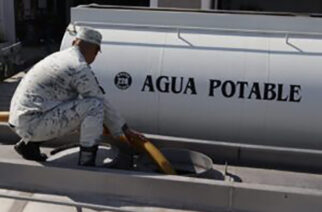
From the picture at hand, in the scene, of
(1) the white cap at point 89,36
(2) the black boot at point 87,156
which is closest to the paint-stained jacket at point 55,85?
(1) the white cap at point 89,36

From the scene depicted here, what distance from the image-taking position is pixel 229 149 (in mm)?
4406

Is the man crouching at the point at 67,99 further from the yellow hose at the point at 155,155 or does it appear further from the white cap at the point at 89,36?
the yellow hose at the point at 155,155

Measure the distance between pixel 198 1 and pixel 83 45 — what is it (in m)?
6.53

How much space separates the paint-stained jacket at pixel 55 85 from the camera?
12.4 feet

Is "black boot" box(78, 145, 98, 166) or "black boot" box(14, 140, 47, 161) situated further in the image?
"black boot" box(14, 140, 47, 161)

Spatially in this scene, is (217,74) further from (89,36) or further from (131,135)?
(89,36)

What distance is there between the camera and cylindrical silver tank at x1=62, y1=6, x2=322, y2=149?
4371mm

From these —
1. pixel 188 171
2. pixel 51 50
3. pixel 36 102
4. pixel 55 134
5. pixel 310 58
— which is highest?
pixel 310 58

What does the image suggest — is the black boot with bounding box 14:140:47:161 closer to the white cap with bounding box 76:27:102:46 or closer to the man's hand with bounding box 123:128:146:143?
the man's hand with bounding box 123:128:146:143

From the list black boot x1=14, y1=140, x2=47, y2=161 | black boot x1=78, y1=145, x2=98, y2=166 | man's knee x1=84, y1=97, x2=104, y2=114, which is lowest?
black boot x1=14, y1=140, x2=47, y2=161

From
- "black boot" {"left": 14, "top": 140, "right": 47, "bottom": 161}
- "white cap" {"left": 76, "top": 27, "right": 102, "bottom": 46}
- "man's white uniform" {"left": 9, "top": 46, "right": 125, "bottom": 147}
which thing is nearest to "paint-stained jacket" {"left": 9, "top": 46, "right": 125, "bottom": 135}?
"man's white uniform" {"left": 9, "top": 46, "right": 125, "bottom": 147}

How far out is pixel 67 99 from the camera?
3.89 m

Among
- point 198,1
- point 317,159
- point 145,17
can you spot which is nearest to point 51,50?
point 198,1

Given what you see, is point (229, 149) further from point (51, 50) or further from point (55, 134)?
point (51, 50)
